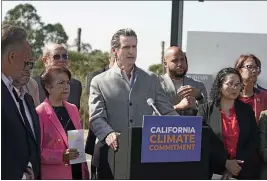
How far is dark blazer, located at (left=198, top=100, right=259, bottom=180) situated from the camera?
353 cm

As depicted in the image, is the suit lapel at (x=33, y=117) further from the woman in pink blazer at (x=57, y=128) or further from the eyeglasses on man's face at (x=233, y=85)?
the eyeglasses on man's face at (x=233, y=85)

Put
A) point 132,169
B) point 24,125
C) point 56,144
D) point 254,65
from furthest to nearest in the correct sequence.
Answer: point 254,65 < point 56,144 < point 132,169 < point 24,125

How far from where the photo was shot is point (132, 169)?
2707 mm

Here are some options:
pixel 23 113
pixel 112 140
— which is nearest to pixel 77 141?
pixel 112 140

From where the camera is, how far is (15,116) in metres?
2.47

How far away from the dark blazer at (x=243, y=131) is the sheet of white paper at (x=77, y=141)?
1025mm

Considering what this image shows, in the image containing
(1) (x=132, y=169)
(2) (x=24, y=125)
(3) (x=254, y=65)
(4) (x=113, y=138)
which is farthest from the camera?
(3) (x=254, y=65)

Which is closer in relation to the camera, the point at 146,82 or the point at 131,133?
the point at 131,133

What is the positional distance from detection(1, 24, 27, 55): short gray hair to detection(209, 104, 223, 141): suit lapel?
1687 mm

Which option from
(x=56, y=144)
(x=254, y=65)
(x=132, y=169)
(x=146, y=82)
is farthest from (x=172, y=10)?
(x=132, y=169)

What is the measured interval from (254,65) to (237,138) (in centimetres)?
88

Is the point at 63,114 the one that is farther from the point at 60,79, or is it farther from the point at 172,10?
the point at 172,10

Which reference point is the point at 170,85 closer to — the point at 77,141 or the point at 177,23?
the point at 77,141

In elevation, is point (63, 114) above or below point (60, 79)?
below
